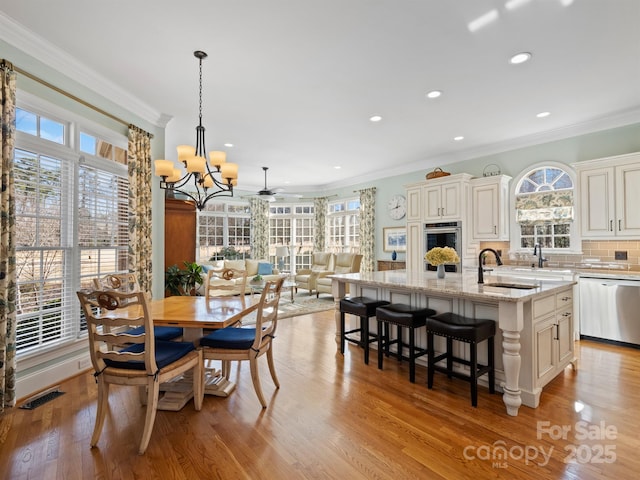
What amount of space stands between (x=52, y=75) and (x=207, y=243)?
6221mm

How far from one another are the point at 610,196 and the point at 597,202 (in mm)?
154

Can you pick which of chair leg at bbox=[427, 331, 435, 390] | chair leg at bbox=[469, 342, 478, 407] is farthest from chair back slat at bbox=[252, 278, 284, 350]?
chair leg at bbox=[469, 342, 478, 407]

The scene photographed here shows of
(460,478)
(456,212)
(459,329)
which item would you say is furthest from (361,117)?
(460,478)

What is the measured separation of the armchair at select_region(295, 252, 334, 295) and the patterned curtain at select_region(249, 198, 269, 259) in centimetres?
156

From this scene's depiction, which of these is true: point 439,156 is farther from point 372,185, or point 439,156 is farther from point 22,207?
point 22,207

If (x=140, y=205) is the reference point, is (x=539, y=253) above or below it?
A: below

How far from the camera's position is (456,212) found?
18.7 feet

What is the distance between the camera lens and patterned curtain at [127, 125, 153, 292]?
3.83m

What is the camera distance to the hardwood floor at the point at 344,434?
6.13 ft

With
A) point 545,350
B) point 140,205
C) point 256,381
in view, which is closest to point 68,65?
point 140,205

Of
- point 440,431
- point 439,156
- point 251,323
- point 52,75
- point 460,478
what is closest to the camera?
point 460,478

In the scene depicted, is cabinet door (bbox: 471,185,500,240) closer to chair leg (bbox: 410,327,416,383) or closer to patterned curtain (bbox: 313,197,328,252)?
chair leg (bbox: 410,327,416,383)

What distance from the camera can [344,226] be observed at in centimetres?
914

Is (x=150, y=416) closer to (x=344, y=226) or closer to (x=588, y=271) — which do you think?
(x=588, y=271)
